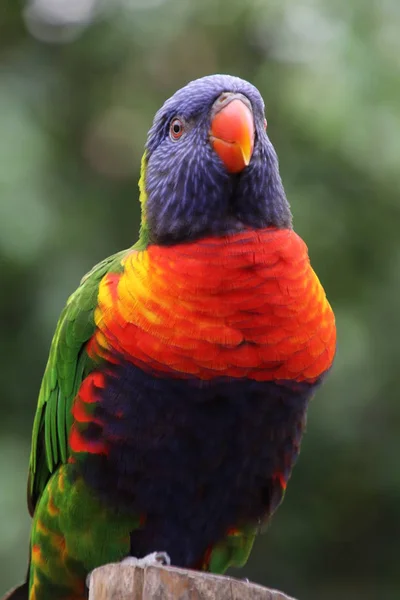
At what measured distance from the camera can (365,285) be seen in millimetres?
4984

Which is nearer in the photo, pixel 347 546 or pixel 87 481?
pixel 87 481

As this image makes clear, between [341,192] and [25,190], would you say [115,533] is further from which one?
[341,192]

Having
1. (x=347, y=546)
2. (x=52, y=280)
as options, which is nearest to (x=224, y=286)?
(x=52, y=280)

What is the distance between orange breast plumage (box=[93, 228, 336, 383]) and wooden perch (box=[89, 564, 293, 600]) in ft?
2.12

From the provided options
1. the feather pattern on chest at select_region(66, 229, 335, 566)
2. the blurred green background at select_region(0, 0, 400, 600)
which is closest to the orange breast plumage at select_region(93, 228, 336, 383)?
the feather pattern on chest at select_region(66, 229, 335, 566)

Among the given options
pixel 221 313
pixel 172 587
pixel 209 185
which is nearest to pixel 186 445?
pixel 221 313

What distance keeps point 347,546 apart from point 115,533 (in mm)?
3384

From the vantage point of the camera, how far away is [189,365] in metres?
2.45

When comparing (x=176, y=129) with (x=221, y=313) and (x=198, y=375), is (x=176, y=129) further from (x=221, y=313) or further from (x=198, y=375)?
(x=198, y=375)

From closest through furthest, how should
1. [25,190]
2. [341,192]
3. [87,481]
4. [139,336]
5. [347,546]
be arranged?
[139,336]
[87,481]
[25,190]
[341,192]
[347,546]

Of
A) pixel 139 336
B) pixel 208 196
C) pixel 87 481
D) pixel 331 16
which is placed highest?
pixel 331 16

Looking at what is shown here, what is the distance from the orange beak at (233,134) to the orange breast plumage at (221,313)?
0.23 meters

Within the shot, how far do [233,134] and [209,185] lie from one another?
0.63ft

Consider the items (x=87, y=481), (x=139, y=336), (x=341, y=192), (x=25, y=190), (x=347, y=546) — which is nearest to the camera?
(x=139, y=336)
